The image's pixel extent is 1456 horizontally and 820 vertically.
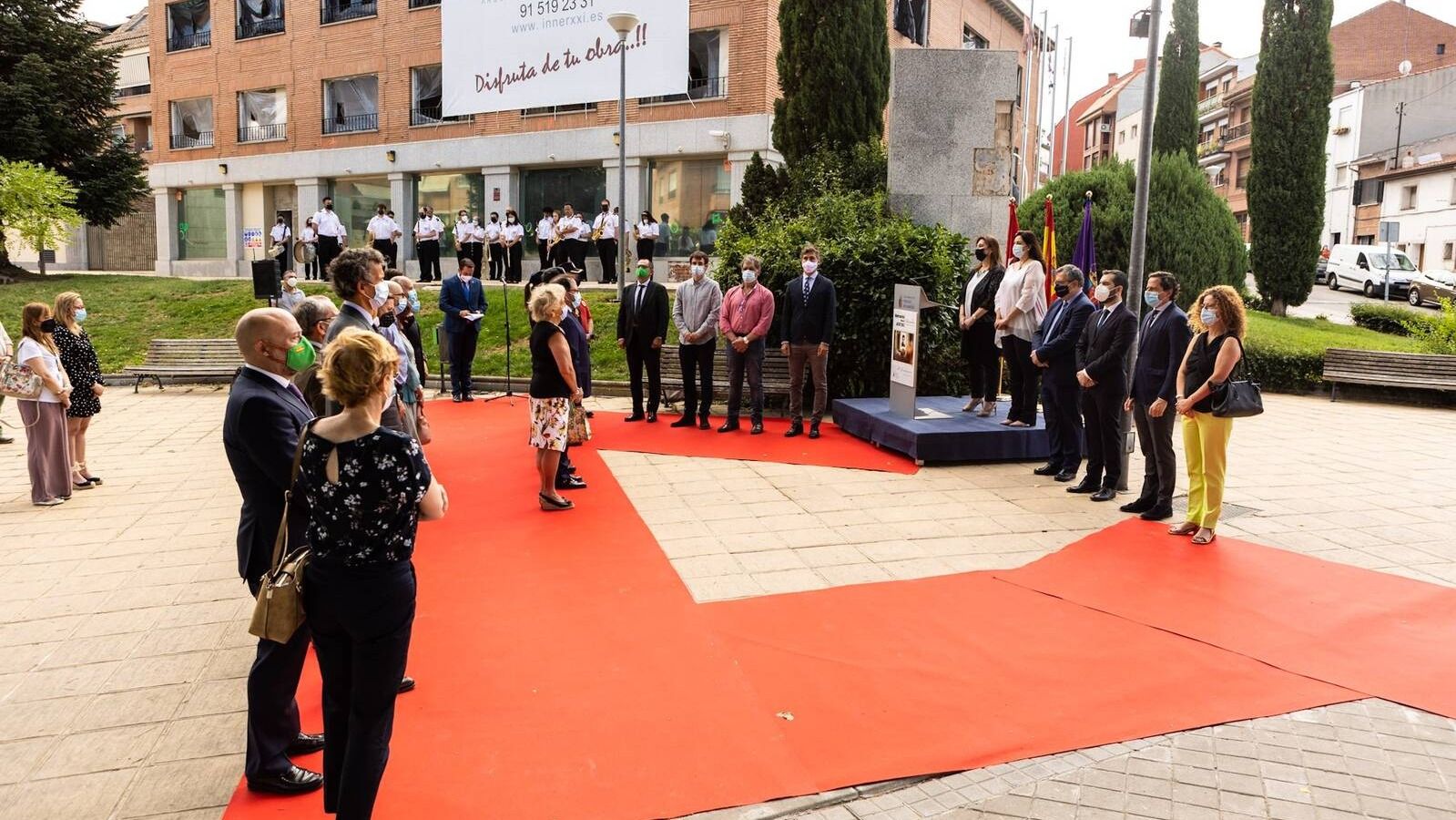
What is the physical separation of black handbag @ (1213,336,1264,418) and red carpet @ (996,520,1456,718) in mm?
979

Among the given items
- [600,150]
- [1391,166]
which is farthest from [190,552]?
[1391,166]

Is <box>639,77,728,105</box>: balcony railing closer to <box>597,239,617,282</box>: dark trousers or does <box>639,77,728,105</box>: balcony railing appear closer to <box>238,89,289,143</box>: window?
<box>597,239,617,282</box>: dark trousers

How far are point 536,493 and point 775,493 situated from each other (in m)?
2.10

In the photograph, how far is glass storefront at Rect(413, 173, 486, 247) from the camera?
95.5 ft

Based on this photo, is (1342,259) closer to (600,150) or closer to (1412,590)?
(600,150)

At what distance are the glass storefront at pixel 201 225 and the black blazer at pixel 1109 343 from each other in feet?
109

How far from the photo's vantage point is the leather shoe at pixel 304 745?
4211mm

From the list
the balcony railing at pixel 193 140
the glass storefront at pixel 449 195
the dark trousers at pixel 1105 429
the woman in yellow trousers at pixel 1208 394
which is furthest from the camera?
the balcony railing at pixel 193 140

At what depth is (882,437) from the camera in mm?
10680

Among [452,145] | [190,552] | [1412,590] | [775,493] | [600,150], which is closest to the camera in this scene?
[1412,590]

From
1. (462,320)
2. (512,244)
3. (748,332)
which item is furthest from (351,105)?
(748,332)

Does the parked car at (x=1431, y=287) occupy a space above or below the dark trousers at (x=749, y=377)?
above

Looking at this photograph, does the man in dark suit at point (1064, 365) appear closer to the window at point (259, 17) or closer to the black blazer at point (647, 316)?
the black blazer at point (647, 316)

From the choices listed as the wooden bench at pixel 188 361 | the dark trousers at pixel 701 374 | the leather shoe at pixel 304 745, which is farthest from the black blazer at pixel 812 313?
the wooden bench at pixel 188 361
